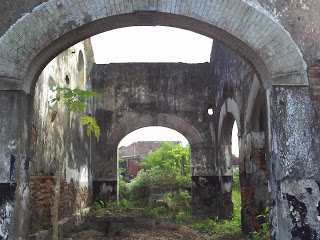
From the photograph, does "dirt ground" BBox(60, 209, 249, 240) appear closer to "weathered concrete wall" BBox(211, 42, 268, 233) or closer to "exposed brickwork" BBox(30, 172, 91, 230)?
"exposed brickwork" BBox(30, 172, 91, 230)

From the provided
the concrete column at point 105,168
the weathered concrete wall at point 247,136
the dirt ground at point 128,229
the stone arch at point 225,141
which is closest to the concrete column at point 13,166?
the dirt ground at point 128,229

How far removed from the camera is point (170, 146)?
18.3 m

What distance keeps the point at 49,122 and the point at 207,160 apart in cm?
601

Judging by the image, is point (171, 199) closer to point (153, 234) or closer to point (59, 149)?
point (153, 234)

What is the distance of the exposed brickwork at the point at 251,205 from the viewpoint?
712cm

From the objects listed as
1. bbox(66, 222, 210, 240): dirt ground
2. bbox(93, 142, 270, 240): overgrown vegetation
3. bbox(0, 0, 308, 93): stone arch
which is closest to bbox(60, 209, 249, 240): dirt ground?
bbox(66, 222, 210, 240): dirt ground

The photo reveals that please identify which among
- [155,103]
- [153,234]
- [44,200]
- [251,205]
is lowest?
[153,234]

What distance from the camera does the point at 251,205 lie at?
7.26 m

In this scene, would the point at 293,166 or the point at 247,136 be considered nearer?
the point at 293,166

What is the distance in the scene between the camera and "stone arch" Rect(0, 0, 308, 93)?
365 cm

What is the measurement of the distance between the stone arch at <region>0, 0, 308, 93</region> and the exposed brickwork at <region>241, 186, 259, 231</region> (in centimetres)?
382

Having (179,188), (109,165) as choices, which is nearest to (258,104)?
(109,165)

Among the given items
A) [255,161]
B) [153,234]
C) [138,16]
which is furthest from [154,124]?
[138,16]

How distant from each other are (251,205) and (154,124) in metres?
5.12
